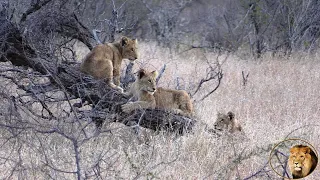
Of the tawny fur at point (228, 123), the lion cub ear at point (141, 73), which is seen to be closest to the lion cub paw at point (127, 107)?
the lion cub ear at point (141, 73)

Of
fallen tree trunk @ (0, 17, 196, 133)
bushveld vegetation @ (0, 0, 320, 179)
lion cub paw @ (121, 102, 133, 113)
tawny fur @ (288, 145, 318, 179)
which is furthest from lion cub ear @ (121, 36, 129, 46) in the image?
tawny fur @ (288, 145, 318, 179)

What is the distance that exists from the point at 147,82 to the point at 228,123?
4.03 ft

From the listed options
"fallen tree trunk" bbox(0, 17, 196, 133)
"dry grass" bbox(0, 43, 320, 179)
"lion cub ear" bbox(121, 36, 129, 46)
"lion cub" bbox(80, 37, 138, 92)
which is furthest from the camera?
"lion cub ear" bbox(121, 36, 129, 46)

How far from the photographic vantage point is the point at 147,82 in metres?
7.68

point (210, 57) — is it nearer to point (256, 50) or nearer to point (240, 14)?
point (256, 50)

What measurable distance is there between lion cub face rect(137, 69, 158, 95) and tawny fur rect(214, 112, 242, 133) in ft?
3.62

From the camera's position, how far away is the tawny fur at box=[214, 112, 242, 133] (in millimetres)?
8055

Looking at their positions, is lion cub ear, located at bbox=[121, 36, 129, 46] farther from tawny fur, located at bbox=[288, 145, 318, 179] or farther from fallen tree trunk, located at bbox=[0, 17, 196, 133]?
tawny fur, located at bbox=[288, 145, 318, 179]

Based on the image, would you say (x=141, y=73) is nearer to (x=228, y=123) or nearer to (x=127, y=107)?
(x=127, y=107)

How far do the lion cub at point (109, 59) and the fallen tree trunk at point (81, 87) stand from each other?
0.51 feet

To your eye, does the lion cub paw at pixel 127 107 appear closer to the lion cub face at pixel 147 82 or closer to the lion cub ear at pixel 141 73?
the lion cub face at pixel 147 82

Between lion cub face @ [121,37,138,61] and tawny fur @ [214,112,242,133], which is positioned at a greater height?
lion cub face @ [121,37,138,61]

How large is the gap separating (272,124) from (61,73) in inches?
123

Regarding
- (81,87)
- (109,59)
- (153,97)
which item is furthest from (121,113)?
(109,59)
